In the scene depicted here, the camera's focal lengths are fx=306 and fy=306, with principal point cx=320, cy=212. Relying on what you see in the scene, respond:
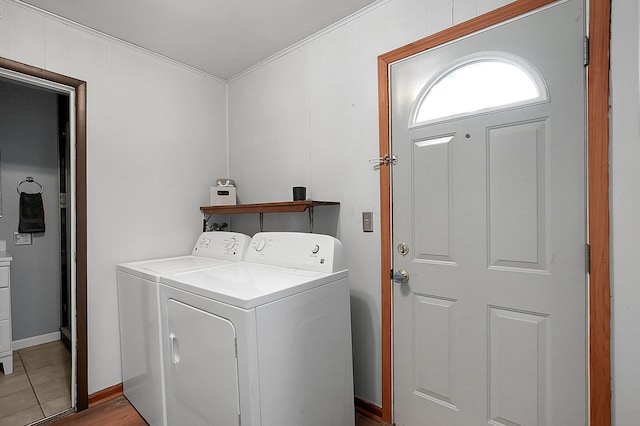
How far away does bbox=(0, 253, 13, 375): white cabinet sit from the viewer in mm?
2354

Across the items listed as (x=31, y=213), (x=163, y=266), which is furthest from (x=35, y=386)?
(x=31, y=213)

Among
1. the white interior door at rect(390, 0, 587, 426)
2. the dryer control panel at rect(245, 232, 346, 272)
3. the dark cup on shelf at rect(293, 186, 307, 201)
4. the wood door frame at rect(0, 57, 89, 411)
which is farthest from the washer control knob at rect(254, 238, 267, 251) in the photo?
the wood door frame at rect(0, 57, 89, 411)

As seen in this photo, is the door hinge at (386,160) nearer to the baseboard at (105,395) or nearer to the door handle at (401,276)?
the door handle at (401,276)

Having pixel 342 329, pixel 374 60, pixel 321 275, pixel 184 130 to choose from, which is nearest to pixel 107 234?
pixel 184 130

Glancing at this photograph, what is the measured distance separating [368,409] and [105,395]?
1751 mm

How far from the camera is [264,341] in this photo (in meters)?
1.24

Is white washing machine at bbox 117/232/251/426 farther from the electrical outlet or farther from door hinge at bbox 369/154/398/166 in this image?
door hinge at bbox 369/154/398/166

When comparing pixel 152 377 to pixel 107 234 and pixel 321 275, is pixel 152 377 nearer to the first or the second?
pixel 107 234

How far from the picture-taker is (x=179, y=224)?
2.49 m

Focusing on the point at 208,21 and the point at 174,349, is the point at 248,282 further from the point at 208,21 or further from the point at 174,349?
the point at 208,21

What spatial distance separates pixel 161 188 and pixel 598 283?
2637 millimetres

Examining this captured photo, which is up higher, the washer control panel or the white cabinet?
the washer control panel

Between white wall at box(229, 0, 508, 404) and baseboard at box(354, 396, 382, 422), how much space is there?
34 millimetres

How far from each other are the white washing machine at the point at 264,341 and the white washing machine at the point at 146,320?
12 centimetres
